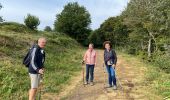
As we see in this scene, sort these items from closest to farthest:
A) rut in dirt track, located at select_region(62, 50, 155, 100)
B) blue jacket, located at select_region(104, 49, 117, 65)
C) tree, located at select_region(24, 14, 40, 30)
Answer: rut in dirt track, located at select_region(62, 50, 155, 100) → blue jacket, located at select_region(104, 49, 117, 65) → tree, located at select_region(24, 14, 40, 30)

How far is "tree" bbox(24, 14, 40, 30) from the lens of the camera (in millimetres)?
52875

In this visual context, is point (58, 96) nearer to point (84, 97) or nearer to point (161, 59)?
point (84, 97)

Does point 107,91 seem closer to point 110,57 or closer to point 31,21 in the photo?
point 110,57

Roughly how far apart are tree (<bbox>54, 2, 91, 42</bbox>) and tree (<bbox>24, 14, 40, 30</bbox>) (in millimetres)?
13580

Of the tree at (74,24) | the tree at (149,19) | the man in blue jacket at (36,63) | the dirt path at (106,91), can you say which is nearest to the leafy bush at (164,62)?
the dirt path at (106,91)

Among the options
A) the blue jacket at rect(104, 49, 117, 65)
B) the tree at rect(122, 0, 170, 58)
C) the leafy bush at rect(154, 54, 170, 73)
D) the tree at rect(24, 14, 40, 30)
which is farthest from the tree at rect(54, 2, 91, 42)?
the blue jacket at rect(104, 49, 117, 65)

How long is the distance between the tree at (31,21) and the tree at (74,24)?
1358 centimetres

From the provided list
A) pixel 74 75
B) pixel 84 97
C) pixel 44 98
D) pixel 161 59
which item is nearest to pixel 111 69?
pixel 84 97

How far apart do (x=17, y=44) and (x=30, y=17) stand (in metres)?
27.3

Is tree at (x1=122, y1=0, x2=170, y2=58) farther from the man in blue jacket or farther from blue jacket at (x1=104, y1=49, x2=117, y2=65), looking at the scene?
the man in blue jacket

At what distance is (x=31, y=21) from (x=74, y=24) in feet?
46.4

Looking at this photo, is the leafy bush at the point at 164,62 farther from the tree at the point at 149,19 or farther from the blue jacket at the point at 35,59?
the blue jacket at the point at 35,59

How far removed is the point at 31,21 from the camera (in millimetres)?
53156

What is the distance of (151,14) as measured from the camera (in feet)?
104
